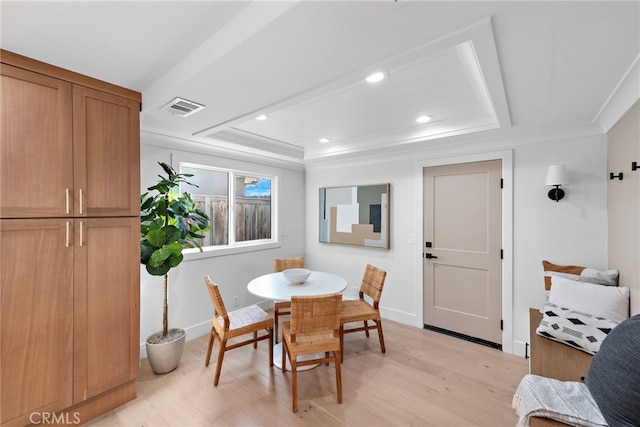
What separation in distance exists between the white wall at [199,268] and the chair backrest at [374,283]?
64.3 inches

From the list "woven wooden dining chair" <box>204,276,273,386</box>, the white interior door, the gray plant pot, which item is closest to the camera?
"woven wooden dining chair" <box>204,276,273,386</box>

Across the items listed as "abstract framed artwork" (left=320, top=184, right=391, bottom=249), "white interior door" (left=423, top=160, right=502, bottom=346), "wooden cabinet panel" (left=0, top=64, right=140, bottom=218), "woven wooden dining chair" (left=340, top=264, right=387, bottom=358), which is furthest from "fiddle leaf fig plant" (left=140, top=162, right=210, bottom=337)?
"white interior door" (left=423, top=160, right=502, bottom=346)

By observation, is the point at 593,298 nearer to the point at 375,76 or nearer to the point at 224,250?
the point at 375,76

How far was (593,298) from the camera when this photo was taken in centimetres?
196

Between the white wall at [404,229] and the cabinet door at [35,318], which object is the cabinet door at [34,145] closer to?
the cabinet door at [35,318]

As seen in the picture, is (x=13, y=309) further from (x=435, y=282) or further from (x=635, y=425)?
(x=435, y=282)

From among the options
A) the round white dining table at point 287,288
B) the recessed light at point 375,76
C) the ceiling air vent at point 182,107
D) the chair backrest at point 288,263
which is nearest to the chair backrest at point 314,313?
the round white dining table at point 287,288

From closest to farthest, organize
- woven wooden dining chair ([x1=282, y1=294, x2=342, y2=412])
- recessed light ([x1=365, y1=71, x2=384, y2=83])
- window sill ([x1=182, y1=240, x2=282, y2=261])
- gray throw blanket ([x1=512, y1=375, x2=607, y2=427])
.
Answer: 1. gray throw blanket ([x1=512, y1=375, x2=607, y2=427])
2. recessed light ([x1=365, y1=71, x2=384, y2=83])
3. woven wooden dining chair ([x1=282, y1=294, x2=342, y2=412])
4. window sill ([x1=182, y1=240, x2=282, y2=261])

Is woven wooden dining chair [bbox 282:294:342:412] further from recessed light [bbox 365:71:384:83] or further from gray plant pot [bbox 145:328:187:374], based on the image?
recessed light [bbox 365:71:384:83]

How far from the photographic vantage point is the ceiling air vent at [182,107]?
1.89m

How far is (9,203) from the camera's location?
148 centimetres

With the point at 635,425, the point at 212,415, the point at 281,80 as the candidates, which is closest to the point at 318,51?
the point at 281,80

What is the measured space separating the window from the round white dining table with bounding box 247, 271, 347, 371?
106cm

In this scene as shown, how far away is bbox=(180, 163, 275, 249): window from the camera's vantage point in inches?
130
